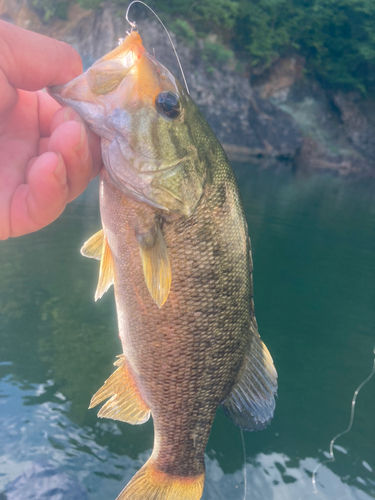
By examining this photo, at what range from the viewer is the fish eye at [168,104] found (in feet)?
5.27

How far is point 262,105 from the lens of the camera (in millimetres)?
32219

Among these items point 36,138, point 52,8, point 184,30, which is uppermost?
point 36,138

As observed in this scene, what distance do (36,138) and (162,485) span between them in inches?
72.5

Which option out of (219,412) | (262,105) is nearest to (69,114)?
(219,412)

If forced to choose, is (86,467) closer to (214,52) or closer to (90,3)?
(90,3)

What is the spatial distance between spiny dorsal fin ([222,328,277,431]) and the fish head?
82cm

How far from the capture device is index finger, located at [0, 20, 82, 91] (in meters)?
1.48

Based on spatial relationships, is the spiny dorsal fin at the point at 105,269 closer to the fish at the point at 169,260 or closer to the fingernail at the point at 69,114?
the fish at the point at 169,260

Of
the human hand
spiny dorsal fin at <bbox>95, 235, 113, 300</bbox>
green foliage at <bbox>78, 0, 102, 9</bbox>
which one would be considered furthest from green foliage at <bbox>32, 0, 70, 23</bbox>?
spiny dorsal fin at <bbox>95, 235, 113, 300</bbox>

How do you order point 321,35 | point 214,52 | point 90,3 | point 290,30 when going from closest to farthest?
point 90,3 < point 214,52 < point 290,30 < point 321,35

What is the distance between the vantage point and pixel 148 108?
1582 millimetres

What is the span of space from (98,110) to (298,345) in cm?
611

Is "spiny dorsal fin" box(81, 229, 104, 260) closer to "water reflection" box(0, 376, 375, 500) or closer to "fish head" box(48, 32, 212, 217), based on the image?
"fish head" box(48, 32, 212, 217)

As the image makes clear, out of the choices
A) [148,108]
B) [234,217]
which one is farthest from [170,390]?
[148,108]
